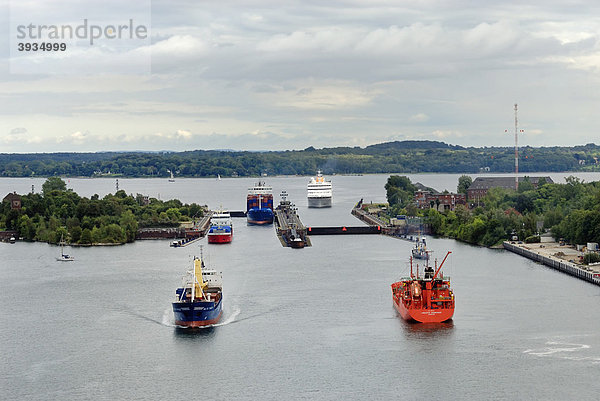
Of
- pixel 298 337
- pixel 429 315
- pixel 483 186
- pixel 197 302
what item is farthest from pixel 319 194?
pixel 298 337

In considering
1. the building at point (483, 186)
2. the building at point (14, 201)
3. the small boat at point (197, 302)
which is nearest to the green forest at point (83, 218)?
the building at point (14, 201)

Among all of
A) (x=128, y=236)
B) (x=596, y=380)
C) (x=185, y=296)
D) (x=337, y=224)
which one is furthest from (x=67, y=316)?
(x=337, y=224)

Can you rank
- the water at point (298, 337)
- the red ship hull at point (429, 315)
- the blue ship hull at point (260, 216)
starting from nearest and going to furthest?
the water at point (298, 337) → the red ship hull at point (429, 315) → the blue ship hull at point (260, 216)

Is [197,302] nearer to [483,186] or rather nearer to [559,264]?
[559,264]

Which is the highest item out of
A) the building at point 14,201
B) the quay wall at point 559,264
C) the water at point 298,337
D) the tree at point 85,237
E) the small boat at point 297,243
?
the building at point 14,201

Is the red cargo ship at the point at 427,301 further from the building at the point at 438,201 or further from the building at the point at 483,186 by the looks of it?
the building at the point at 483,186

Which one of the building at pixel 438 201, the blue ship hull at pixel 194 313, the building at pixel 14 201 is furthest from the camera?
the building at pixel 438 201

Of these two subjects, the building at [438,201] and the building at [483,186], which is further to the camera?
the building at [483,186]
